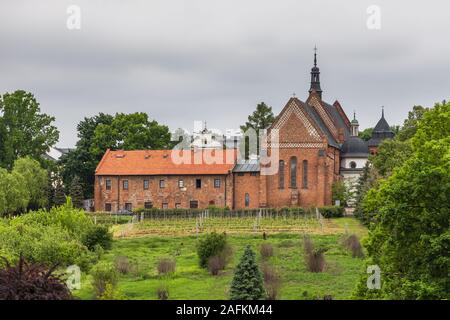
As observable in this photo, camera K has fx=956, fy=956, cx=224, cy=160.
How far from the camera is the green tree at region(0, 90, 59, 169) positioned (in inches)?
3137

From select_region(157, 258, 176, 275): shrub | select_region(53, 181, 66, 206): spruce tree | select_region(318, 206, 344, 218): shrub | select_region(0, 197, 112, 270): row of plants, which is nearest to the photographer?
select_region(0, 197, 112, 270): row of plants

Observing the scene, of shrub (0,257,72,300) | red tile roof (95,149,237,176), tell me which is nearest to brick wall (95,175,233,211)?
red tile roof (95,149,237,176)

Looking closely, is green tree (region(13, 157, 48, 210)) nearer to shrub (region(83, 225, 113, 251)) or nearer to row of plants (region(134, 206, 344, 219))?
row of plants (region(134, 206, 344, 219))

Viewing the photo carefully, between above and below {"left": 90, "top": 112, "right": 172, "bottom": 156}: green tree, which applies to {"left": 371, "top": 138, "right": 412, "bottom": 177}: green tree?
below

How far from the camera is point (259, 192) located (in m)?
74.4

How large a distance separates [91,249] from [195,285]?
33.4ft

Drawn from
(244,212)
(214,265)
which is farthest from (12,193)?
(214,265)

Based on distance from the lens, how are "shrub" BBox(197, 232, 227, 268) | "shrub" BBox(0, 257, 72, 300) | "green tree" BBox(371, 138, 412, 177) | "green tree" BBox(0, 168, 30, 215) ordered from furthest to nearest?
"green tree" BBox(0, 168, 30, 215)
"green tree" BBox(371, 138, 412, 177)
"shrub" BBox(197, 232, 227, 268)
"shrub" BBox(0, 257, 72, 300)

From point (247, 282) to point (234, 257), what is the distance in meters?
12.2

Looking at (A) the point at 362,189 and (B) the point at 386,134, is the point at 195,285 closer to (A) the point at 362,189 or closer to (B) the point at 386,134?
(A) the point at 362,189

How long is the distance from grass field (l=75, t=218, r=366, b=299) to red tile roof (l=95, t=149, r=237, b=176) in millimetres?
11362

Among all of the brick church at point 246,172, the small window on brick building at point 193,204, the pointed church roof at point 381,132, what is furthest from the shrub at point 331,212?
the pointed church roof at point 381,132

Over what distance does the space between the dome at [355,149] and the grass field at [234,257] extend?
50.1 feet

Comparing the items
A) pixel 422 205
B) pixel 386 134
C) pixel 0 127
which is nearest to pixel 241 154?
pixel 386 134
